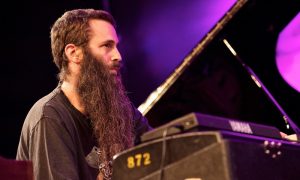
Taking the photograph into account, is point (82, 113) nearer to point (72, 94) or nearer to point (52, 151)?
point (72, 94)

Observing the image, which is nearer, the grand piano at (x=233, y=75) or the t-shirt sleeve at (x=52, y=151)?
the t-shirt sleeve at (x=52, y=151)

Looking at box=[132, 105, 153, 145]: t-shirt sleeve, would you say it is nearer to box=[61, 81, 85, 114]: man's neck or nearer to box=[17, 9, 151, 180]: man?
box=[17, 9, 151, 180]: man

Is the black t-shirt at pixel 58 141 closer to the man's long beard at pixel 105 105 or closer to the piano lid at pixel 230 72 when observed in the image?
the man's long beard at pixel 105 105

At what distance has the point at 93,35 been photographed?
2.89m

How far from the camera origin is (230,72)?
11.8ft

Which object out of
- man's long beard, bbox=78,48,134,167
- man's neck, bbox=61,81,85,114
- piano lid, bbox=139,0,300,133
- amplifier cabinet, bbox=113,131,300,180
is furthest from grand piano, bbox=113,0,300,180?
amplifier cabinet, bbox=113,131,300,180

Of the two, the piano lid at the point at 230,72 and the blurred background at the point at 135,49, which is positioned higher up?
the blurred background at the point at 135,49

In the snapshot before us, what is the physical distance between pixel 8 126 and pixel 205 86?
1774 millimetres

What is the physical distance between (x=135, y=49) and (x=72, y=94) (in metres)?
2.70

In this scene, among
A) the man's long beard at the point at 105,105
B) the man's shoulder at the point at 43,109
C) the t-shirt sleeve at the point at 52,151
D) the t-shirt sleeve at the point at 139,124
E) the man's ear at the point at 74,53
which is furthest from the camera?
the t-shirt sleeve at the point at 139,124

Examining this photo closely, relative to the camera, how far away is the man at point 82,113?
242cm

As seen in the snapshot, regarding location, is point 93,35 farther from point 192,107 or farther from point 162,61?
point 162,61

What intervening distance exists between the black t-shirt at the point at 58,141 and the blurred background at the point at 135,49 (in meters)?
1.40

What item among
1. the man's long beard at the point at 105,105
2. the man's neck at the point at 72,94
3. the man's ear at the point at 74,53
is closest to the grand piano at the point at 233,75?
the man's long beard at the point at 105,105
